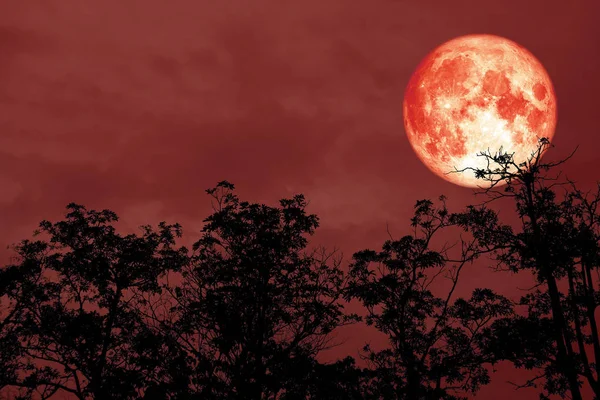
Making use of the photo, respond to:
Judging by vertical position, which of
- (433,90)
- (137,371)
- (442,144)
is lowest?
(137,371)

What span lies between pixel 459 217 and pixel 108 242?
1648cm

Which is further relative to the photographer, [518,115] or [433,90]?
[433,90]

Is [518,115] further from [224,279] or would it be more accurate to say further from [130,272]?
[130,272]

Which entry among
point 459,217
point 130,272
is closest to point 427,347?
point 459,217

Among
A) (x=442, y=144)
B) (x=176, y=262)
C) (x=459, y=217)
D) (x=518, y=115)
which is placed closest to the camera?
(x=518, y=115)

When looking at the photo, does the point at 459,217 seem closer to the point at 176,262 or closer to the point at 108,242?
the point at 176,262

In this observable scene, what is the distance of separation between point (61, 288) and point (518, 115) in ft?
69.4

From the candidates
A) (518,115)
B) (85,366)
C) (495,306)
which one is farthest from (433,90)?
(85,366)

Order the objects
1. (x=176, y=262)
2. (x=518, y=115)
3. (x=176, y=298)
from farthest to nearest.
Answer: (x=176, y=262) → (x=176, y=298) → (x=518, y=115)

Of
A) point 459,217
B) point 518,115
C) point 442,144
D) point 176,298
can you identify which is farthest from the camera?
point 176,298

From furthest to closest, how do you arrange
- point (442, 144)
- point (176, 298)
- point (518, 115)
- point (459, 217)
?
point (176, 298), point (459, 217), point (442, 144), point (518, 115)

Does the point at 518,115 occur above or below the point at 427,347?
above

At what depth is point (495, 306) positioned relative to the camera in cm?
2027

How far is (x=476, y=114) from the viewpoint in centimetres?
1477
